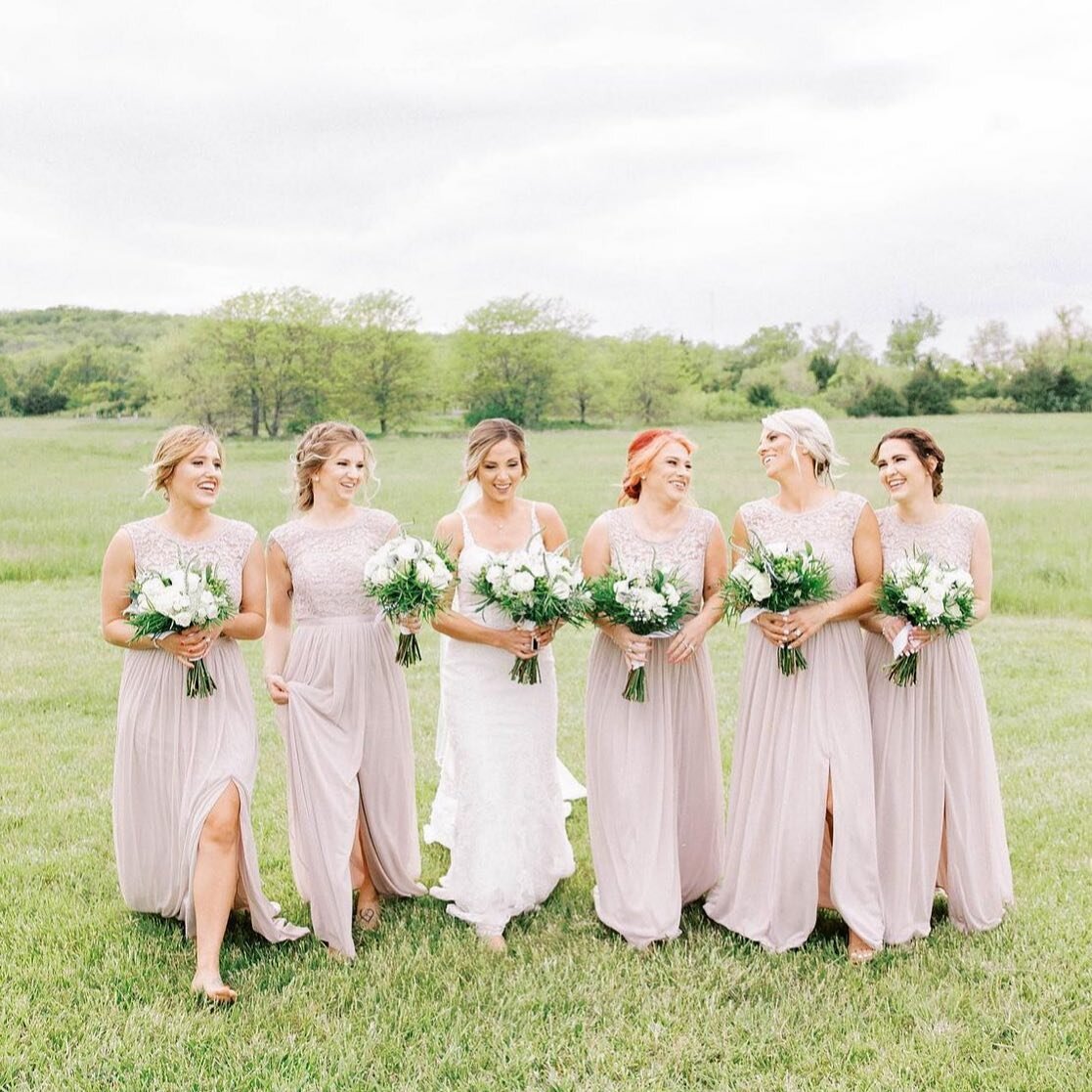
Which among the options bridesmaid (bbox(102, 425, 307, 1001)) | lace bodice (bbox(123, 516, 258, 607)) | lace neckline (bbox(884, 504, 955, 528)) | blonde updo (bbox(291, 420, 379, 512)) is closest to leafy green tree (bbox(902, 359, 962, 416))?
lace neckline (bbox(884, 504, 955, 528))

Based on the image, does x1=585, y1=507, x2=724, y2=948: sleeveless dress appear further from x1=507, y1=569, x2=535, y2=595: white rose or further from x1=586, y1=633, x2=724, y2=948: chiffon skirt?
x1=507, y1=569, x2=535, y2=595: white rose

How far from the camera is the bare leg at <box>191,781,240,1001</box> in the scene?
17.8 feet

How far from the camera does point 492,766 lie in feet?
20.6

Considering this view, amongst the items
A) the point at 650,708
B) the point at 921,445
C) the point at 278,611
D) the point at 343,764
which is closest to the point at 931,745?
the point at 650,708

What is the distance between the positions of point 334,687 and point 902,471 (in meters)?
3.39

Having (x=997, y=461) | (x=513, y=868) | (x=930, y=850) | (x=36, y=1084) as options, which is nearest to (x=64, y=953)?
(x=36, y=1084)

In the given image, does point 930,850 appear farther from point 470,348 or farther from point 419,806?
point 470,348

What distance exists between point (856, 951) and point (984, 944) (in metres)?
0.73

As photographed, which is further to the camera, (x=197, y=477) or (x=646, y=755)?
(x=646, y=755)

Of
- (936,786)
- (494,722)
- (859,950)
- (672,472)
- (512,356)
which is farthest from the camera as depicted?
(512,356)

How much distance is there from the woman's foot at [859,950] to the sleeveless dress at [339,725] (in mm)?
2600

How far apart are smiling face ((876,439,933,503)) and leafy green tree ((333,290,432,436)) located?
45811 mm

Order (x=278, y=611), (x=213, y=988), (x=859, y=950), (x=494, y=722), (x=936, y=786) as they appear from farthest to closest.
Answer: (x=494, y=722)
(x=278, y=611)
(x=936, y=786)
(x=859, y=950)
(x=213, y=988)

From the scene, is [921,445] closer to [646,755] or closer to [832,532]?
[832,532]
